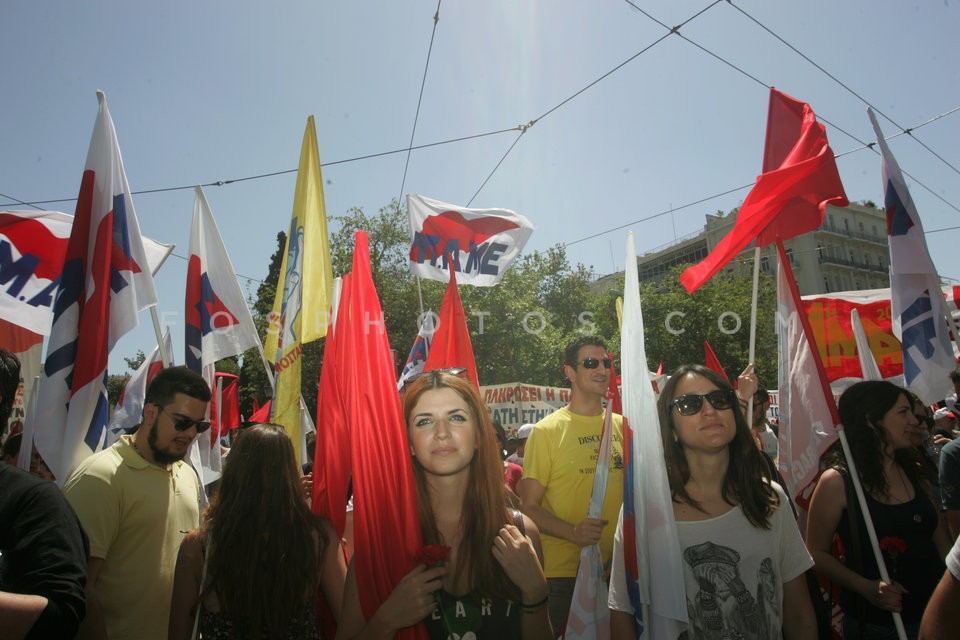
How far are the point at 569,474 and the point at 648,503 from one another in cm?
139

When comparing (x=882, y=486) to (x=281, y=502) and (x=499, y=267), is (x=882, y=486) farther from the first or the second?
(x=499, y=267)

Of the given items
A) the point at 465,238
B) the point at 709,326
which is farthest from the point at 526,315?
the point at 465,238

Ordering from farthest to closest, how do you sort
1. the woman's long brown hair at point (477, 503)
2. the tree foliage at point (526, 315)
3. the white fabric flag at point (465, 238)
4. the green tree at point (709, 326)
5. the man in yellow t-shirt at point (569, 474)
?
the green tree at point (709, 326)
the tree foliage at point (526, 315)
the white fabric flag at point (465, 238)
the man in yellow t-shirt at point (569, 474)
the woman's long brown hair at point (477, 503)

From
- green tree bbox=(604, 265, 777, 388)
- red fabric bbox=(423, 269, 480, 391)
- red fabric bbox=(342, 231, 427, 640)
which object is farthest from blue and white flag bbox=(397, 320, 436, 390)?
green tree bbox=(604, 265, 777, 388)

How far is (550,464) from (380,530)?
5.97 ft

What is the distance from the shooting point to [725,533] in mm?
2307

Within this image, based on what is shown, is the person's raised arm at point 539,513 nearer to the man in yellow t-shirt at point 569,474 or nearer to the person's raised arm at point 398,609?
the man in yellow t-shirt at point 569,474

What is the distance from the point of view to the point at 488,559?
6.86 feet

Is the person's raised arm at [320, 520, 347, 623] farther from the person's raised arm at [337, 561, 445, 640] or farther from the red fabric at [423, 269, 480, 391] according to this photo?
the red fabric at [423, 269, 480, 391]

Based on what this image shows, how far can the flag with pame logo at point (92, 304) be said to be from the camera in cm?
296

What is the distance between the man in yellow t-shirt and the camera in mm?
3424

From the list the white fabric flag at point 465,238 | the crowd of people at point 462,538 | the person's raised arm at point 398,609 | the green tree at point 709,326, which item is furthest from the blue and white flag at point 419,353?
the green tree at point 709,326

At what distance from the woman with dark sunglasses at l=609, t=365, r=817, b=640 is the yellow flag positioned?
239cm

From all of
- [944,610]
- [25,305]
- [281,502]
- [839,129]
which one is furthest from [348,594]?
[839,129]
